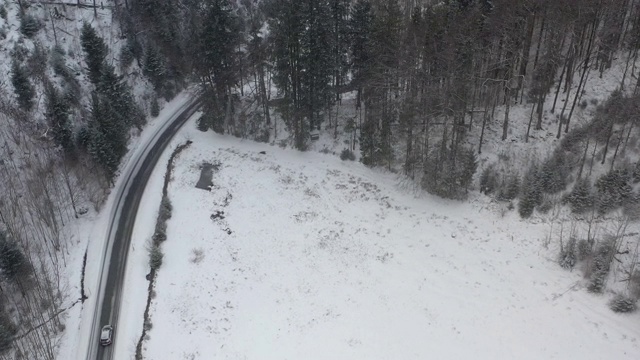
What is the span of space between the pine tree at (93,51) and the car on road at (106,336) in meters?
31.9

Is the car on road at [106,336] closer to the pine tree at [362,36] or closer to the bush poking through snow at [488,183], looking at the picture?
the pine tree at [362,36]

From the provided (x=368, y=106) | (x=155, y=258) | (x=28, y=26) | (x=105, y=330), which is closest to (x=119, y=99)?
(x=28, y=26)

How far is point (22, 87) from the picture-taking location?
52344mm

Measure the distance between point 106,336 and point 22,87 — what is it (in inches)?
1238

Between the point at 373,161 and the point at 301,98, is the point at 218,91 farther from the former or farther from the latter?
the point at 373,161

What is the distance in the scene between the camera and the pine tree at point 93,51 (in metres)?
55.2

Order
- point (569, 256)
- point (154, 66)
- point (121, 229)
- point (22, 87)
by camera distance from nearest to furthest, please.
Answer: point (569, 256)
point (121, 229)
point (22, 87)
point (154, 66)

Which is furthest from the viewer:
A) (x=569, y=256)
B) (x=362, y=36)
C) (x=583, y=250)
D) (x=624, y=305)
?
(x=362, y=36)

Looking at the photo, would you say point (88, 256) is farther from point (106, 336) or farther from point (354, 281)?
point (354, 281)

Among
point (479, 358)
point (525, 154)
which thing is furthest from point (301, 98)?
point (479, 358)

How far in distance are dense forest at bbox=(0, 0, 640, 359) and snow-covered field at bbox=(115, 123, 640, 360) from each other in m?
3.01

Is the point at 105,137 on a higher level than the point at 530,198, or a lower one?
higher

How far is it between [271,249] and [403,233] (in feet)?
37.2

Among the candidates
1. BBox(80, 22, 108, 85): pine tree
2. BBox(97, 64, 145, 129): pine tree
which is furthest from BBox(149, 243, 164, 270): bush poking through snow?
BBox(80, 22, 108, 85): pine tree
